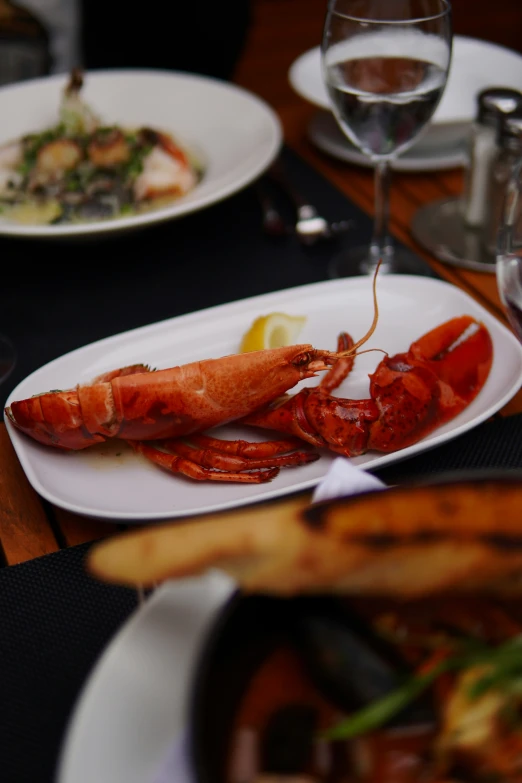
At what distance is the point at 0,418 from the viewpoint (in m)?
1.02

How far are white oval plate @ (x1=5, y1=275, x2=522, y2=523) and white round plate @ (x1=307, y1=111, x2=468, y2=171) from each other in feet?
1.66

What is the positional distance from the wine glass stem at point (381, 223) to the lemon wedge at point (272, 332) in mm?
243

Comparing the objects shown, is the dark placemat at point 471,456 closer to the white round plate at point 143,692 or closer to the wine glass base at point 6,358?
the white round plate at point 143,692

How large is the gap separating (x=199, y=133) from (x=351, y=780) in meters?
1.40

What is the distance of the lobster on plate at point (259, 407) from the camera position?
90 cm

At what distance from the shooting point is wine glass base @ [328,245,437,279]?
130 cm

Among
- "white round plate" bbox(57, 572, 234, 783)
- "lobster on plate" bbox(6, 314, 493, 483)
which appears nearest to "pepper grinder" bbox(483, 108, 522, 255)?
"lobster on plate" bbox(6, 314, 493, 483)

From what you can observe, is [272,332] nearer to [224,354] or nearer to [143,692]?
[224,354]

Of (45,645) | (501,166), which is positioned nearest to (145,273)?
(501,166)

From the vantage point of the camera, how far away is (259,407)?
38.8 inches

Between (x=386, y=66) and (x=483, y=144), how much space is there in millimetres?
227

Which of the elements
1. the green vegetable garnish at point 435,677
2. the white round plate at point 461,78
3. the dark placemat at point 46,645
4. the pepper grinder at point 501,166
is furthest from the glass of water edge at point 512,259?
the white round plate at point 461,78

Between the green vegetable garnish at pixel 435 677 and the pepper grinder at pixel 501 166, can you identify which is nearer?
the green vegetable garnish at pixel 435 677

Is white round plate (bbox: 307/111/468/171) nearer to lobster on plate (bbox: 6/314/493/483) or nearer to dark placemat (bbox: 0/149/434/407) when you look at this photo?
dark placemat (bbox: 0/149/434/407)
